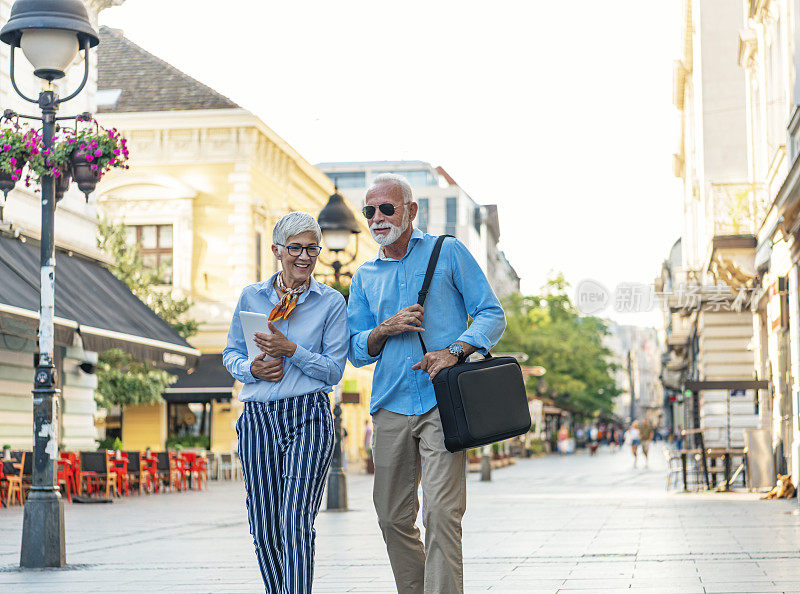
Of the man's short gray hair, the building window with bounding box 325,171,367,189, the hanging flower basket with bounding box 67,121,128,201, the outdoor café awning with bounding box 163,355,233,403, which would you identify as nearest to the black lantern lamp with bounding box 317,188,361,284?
the hanging flower basket with bounding box 67,121,128,201

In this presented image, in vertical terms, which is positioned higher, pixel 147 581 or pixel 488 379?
pixel 488 379

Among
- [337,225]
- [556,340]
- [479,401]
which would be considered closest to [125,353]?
[337,225]

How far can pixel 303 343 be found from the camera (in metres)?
5.48

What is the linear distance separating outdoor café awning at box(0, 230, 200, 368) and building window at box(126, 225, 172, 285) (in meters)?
13.3

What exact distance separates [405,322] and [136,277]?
28370mm

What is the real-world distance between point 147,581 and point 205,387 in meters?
26.5

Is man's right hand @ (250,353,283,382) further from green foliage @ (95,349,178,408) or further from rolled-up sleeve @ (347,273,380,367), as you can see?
green foliage @ (95,349,178,408)

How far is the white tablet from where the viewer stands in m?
5.32

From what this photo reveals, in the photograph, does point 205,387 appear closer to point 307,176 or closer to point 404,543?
point 307,176

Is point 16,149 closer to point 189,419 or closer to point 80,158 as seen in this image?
point 80,158

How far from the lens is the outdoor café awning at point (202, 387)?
116 ft

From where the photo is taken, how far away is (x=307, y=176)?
44688 mm

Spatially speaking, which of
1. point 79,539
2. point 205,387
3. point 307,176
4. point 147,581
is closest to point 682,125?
point 307,176

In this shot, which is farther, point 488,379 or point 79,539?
point 79,539
